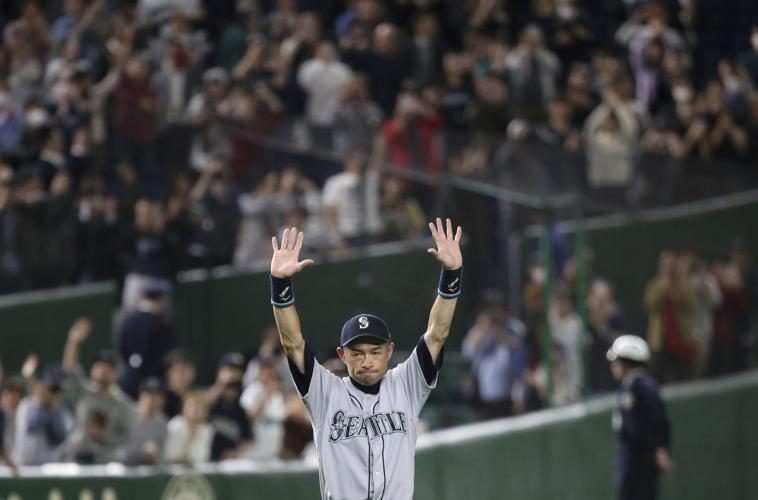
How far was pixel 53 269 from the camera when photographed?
47.8 ft

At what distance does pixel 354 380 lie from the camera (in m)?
7.19

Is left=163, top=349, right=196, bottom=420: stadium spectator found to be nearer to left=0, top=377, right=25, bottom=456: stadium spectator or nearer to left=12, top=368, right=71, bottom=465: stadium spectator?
left=12, top=368, right=71, bottom=465: stadium spectator

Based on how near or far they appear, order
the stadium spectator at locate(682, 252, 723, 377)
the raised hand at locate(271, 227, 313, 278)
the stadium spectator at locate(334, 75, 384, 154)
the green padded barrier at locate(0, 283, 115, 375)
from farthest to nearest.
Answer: the stadium spectator at locate(682, 252, 723, 377) < the green padded barrier at locate(0, 283, 115, 375) < the stadium spectator at locate(334, 75, 384, 154) < the raised hand at locate(271, 227, 313, 278)

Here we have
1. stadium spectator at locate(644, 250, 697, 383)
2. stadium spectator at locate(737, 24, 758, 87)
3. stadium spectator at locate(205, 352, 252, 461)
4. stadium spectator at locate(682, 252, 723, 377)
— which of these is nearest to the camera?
stadium spectator at locate(205, 352, 252, 461)

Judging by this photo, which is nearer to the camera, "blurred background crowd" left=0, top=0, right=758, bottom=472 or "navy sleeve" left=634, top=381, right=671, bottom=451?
"navy sleeve" left=634, top=381, right=671, bottom=451

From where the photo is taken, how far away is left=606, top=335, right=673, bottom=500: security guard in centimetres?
1272

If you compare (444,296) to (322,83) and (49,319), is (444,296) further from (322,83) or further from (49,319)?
(322,83)

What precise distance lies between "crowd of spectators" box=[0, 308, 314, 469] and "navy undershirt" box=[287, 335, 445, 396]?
17.8 ft

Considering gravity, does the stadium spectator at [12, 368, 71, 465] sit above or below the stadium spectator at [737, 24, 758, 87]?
below

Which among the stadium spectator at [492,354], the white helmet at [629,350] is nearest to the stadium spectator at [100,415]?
the stadium spectator at [492,354]

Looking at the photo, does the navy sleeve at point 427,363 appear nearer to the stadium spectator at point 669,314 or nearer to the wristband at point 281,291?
the wristband at point 281,291

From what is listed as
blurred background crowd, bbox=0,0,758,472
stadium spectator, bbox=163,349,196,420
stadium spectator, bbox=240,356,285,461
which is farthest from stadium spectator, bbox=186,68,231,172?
stadium spectator, bbox=240,356,285,461

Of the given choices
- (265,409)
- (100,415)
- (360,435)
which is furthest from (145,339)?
(360,435)

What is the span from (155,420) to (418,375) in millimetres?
6007
